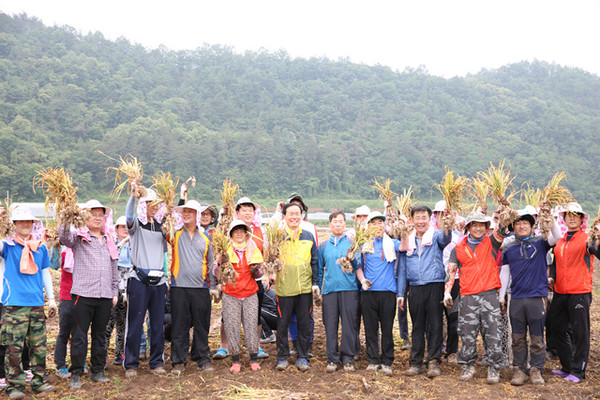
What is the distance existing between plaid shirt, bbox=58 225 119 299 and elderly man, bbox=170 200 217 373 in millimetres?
744

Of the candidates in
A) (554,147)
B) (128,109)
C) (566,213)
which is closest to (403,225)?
(566,213)

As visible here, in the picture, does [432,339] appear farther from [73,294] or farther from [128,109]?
[128,109]

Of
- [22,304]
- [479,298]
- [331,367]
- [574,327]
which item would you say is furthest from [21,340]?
[574,327]

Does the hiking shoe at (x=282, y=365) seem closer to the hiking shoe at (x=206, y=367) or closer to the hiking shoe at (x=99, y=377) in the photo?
the hiking shoe at (x=206, y=367)

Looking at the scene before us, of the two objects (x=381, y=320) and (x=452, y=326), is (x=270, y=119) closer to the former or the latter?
(x=452, y=326)

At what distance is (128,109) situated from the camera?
65875mm

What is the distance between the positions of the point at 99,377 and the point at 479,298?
436 cm

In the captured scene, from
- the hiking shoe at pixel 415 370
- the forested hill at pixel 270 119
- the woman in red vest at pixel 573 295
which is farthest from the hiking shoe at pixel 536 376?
the forested hill at pixel 270 119

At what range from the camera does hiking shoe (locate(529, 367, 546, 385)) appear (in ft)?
18.1

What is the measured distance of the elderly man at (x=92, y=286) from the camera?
551 cm

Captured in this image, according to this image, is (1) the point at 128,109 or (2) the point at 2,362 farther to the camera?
(1) the point at 128,109

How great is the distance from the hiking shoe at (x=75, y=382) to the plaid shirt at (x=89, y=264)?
0.89 metres

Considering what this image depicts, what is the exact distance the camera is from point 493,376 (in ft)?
18.4

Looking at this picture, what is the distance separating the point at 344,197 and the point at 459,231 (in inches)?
1741
